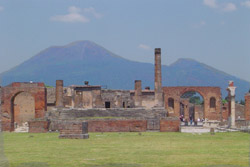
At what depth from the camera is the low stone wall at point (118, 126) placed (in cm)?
2842

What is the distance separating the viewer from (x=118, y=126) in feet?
93.7

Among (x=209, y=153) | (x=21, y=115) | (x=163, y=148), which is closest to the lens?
(x=209, y=153)

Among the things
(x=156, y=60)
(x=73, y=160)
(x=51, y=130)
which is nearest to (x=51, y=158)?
(x=73, y=160)

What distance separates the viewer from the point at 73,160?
12.6m

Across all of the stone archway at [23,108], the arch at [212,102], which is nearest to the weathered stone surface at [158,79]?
the stone archway at [23,108]

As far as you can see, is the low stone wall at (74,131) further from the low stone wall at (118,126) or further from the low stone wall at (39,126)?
the low stone wall at (39,126)

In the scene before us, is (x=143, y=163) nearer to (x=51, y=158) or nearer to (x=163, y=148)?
(x=51, y=158)

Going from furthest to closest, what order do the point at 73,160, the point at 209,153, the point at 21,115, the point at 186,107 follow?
the point at 186,107
the point at 21,115
the point at 209,153
the point at 73,160

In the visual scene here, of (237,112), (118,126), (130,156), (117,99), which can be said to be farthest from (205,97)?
(130,156)

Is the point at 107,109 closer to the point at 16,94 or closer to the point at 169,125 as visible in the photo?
the point at 169,125

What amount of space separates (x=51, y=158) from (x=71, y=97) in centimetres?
4013

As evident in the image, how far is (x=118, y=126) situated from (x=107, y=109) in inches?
247

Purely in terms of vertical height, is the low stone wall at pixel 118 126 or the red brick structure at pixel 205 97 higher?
the red brick structure at pixel 205 97

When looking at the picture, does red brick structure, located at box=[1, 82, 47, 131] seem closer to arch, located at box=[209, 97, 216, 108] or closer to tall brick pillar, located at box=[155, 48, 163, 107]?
tall brick pillar, located at box=[155, 48, 163, 107]
